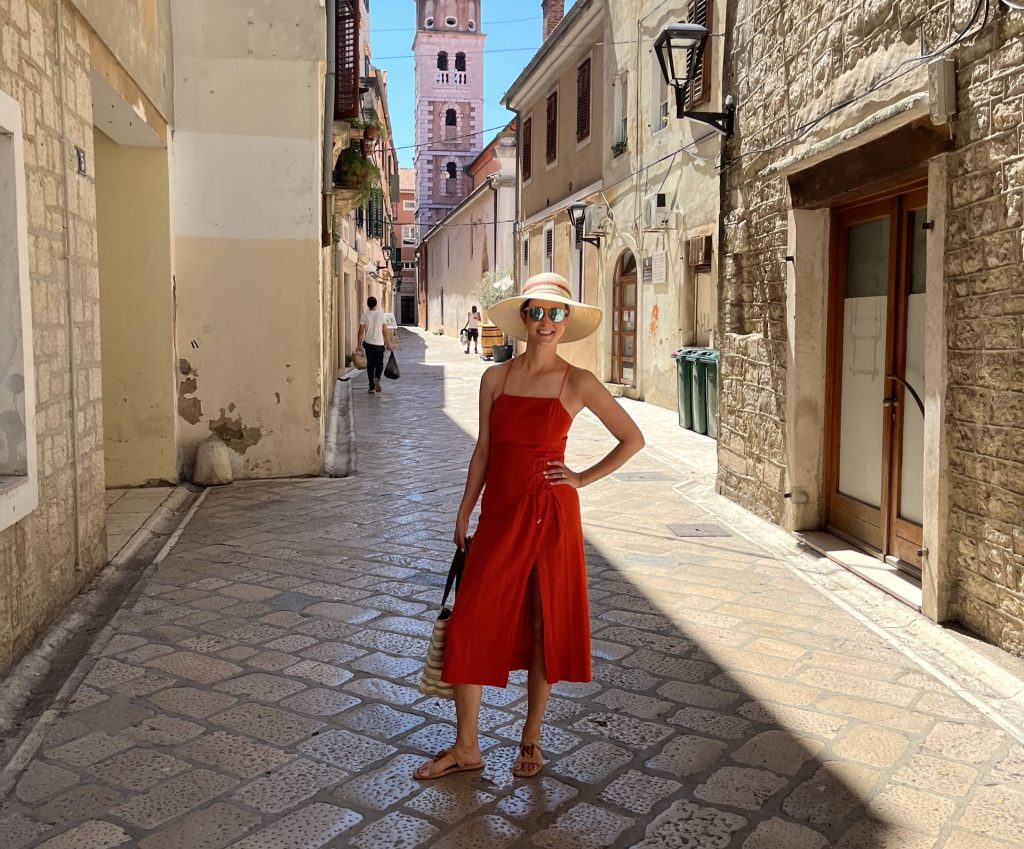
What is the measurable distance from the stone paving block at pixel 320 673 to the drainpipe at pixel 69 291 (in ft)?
5.58

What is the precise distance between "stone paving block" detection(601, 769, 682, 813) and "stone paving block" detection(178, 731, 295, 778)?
1.14 m

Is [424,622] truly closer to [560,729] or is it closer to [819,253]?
[560,729]

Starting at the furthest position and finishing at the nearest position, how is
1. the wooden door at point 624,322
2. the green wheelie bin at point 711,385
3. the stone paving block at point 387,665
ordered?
the wooden door at point 624,322 → the green wheelie bin at point 711,385 → the stone paving block at point 387,665

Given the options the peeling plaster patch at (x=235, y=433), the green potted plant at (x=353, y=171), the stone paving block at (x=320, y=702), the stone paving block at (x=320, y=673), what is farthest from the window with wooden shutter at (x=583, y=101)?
the stone paving block at (x=320, y=702)

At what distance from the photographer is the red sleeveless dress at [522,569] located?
10.7ft

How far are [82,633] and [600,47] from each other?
53.0 feet

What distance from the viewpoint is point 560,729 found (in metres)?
3.79

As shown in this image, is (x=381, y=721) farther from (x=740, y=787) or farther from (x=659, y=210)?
(x=659, y=210)

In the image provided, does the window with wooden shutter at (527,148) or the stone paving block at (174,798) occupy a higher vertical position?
the window with wooden shutter at (527,148)

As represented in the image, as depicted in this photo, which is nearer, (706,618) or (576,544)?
(576,544)

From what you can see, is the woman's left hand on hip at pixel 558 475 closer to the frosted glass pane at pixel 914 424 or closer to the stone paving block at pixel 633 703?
the stone paving block at pixel 633 703

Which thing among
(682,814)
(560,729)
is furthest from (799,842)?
(560,729)

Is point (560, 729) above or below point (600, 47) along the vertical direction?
below

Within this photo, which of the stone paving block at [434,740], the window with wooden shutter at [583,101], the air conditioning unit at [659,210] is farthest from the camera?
the window with wooden shutter at [583,101]
